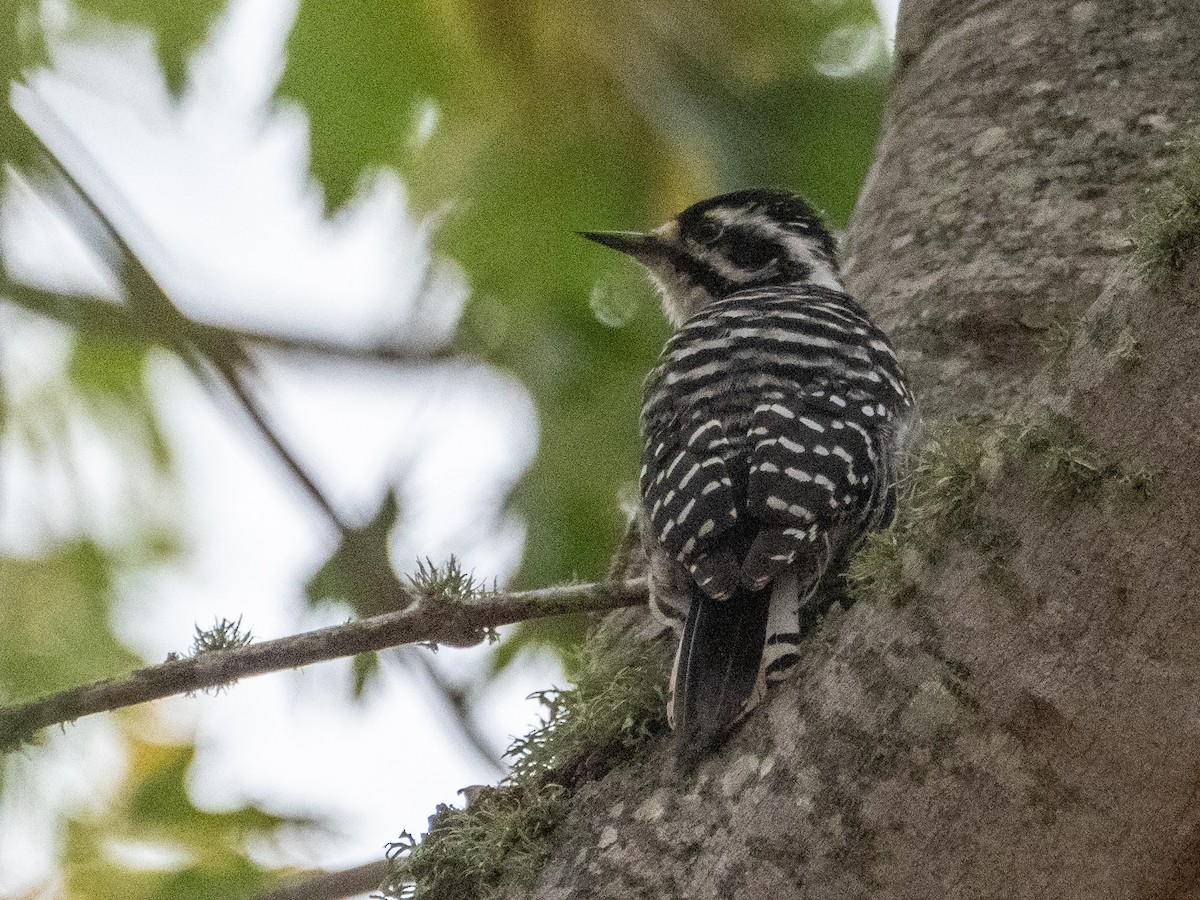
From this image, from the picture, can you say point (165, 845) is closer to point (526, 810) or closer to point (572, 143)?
point (526, 810)

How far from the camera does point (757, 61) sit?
3508 millimetres

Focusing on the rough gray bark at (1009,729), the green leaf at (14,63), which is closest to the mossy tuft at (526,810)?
the rough gray bark at (1009,729)

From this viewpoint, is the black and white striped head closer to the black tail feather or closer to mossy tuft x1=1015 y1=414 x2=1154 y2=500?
the black tail feather

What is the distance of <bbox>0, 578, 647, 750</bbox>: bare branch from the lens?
1.91 m

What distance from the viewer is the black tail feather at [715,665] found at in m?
1.91

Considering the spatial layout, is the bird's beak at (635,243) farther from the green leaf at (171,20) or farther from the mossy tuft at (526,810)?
the mossy tuft at (526,810)

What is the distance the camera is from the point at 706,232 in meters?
3.49

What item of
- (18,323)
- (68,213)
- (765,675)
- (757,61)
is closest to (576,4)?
(757,61)

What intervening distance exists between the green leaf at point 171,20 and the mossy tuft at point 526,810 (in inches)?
68.5

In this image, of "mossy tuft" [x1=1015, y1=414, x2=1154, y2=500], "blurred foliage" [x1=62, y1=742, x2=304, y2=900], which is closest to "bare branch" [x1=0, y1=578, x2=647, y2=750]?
"mossy tuft" [x1=1015, y1=414, x2=1154, y2=500]

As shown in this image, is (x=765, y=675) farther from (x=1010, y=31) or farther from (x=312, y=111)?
(x=1010, y=31)

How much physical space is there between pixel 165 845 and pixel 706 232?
2005 millimetres

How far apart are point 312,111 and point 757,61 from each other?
1.16 metres

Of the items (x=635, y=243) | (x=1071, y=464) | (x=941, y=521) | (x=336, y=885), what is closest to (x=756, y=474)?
(x=941, y=521)
